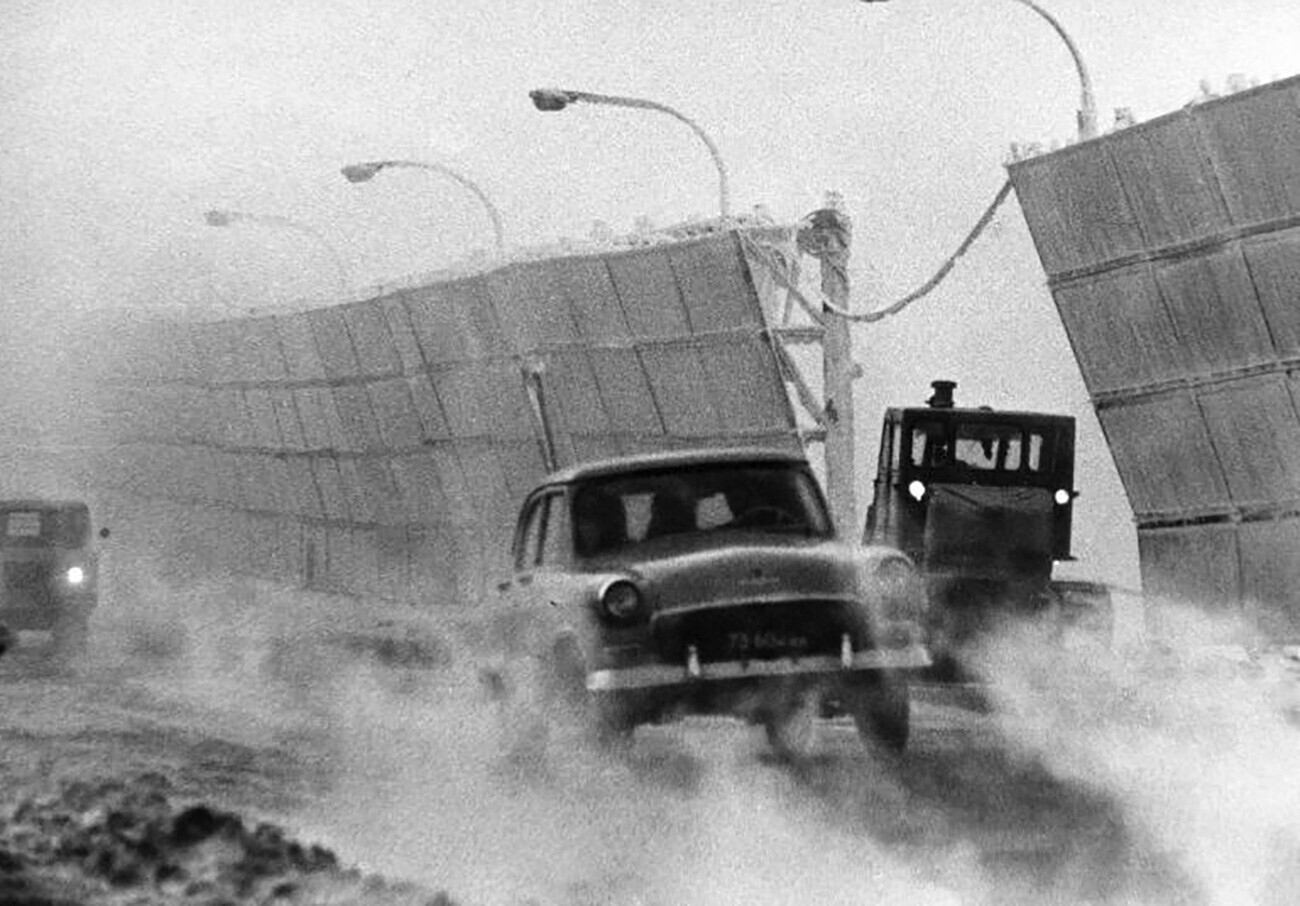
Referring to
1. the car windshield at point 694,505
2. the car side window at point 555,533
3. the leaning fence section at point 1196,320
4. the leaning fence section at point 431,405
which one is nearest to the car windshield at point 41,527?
the leaning fence section at point 431,405

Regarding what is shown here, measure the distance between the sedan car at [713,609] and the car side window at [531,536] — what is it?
→ 1.24 ft

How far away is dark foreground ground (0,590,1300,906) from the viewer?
10188mm

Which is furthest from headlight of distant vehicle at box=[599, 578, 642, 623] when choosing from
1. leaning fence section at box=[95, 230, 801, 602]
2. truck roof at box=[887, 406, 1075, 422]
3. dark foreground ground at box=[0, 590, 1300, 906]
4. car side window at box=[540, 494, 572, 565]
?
leaning fence section at box=[95, 230, 801, 602]

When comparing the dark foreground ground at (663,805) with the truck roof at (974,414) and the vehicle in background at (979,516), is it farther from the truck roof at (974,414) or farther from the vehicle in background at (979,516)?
the truck roof at (974,414)

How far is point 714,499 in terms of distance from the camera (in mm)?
15258

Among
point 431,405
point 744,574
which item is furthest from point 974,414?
point 431,405

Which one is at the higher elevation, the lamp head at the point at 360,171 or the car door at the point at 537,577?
the lamp head at the point at 360,171

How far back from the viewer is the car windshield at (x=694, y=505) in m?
15.2

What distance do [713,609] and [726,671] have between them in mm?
335

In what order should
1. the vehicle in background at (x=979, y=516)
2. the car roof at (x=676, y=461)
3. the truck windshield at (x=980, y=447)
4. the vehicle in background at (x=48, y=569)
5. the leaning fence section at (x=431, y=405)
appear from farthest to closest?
the vehicle in background at (x=48, y=569) → the leaning fence section at (x=431, y=405) → the truck windshield at (x=980, y=447) → the vehicle in background at (x=979, y=516) → the car roof at (x=676, y=461)

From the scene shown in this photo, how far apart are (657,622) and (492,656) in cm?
226

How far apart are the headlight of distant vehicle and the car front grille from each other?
133 millimetres

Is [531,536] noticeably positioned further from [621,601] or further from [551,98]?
[551,98]

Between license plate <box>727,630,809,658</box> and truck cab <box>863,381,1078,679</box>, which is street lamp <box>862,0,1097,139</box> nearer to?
truck cab <box>863,381,1078,679</box>
